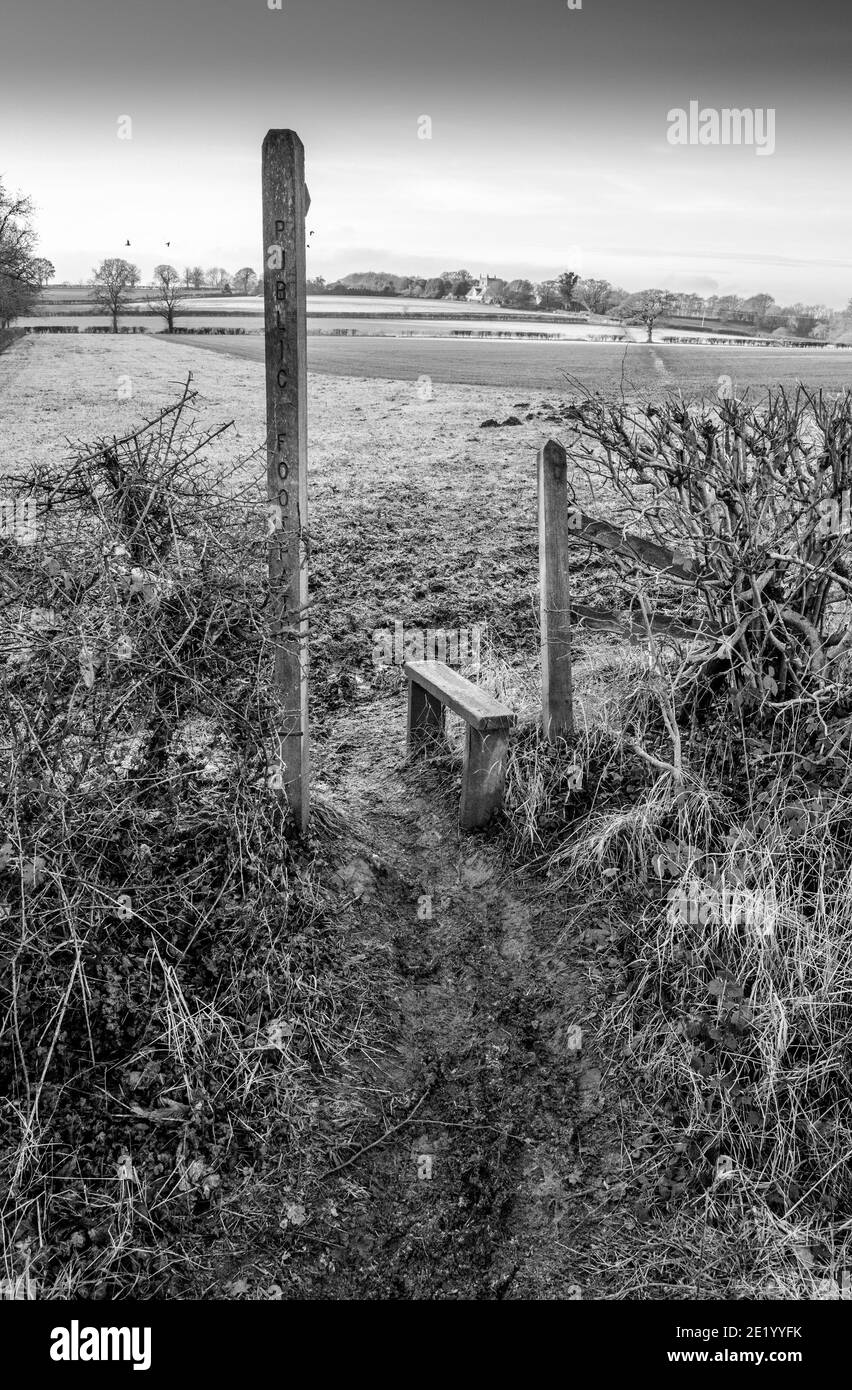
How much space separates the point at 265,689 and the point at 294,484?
957 millimetres

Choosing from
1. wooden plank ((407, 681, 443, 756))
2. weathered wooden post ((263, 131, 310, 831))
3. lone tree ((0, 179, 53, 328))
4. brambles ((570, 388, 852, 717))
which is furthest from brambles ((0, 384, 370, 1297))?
lone tree ((0, 179, 53, 328))

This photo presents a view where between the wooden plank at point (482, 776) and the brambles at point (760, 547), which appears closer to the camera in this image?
the brambles at point (760, 547)

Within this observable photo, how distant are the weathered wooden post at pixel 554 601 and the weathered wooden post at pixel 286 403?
140cm

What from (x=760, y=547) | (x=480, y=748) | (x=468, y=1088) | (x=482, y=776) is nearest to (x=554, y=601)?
(x=480, y=748)

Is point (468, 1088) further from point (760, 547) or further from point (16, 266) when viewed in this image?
point (16, 266)

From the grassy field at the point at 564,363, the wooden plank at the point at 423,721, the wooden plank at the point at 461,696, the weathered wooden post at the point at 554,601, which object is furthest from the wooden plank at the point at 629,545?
the grassy field at the point at 564,363

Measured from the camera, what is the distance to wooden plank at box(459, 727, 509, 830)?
531cm

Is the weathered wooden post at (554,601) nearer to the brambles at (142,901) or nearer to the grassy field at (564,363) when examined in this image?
the brambles at (142,901)

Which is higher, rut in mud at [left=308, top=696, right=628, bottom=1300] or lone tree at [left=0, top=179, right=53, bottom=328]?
lone tree at [left=0, top=179, right=53, bottom=328]

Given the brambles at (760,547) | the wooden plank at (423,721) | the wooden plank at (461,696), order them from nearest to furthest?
the brambles at (760,547) < the wooden plank at (461,696) < the wooden plank at (423,721)

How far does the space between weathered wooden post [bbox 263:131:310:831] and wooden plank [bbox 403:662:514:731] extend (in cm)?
101

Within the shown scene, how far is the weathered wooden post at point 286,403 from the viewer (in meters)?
4.28

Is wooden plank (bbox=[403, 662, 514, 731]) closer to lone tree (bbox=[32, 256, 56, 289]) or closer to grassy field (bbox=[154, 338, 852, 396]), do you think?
grassy field (bbox=[154, 338, 852, 396])
